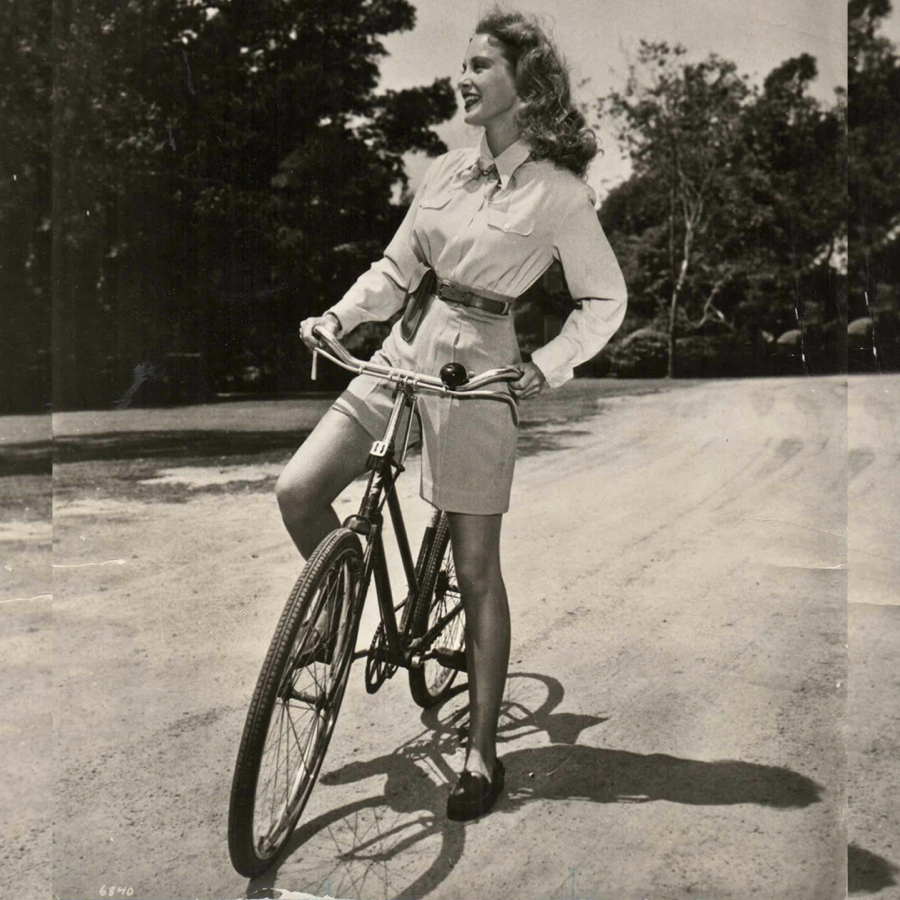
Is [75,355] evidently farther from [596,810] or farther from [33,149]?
[596,810]

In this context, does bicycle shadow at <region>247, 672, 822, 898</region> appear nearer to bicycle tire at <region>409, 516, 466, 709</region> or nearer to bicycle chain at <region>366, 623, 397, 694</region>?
bicycle tire at <region>409, 516, 466, 709</region>

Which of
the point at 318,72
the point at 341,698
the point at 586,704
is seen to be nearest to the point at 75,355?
the point at 318,72

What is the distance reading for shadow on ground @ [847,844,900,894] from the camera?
2.60 meters

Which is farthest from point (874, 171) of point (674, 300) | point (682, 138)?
point (674, 300)

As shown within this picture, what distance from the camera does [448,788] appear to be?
2.72m

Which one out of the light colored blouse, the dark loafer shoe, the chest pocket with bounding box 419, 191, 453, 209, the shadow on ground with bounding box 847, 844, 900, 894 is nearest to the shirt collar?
the light colored blouse

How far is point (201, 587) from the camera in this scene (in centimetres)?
297

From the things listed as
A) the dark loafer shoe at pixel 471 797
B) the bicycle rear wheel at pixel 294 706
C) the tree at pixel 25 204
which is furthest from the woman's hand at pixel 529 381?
the tree at pixel 25 204

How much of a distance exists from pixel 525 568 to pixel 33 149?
1.96 metres

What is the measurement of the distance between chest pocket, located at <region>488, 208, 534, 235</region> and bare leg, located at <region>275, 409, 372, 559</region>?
25.0 inches

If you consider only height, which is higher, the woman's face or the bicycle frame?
the woman's face

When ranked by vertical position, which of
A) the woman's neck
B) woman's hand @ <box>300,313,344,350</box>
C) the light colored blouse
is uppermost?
the woman's neck

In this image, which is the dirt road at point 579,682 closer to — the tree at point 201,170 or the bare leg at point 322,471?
the bare leg at point 322,471

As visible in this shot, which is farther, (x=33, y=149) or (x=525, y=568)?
(x=33, y=149)
